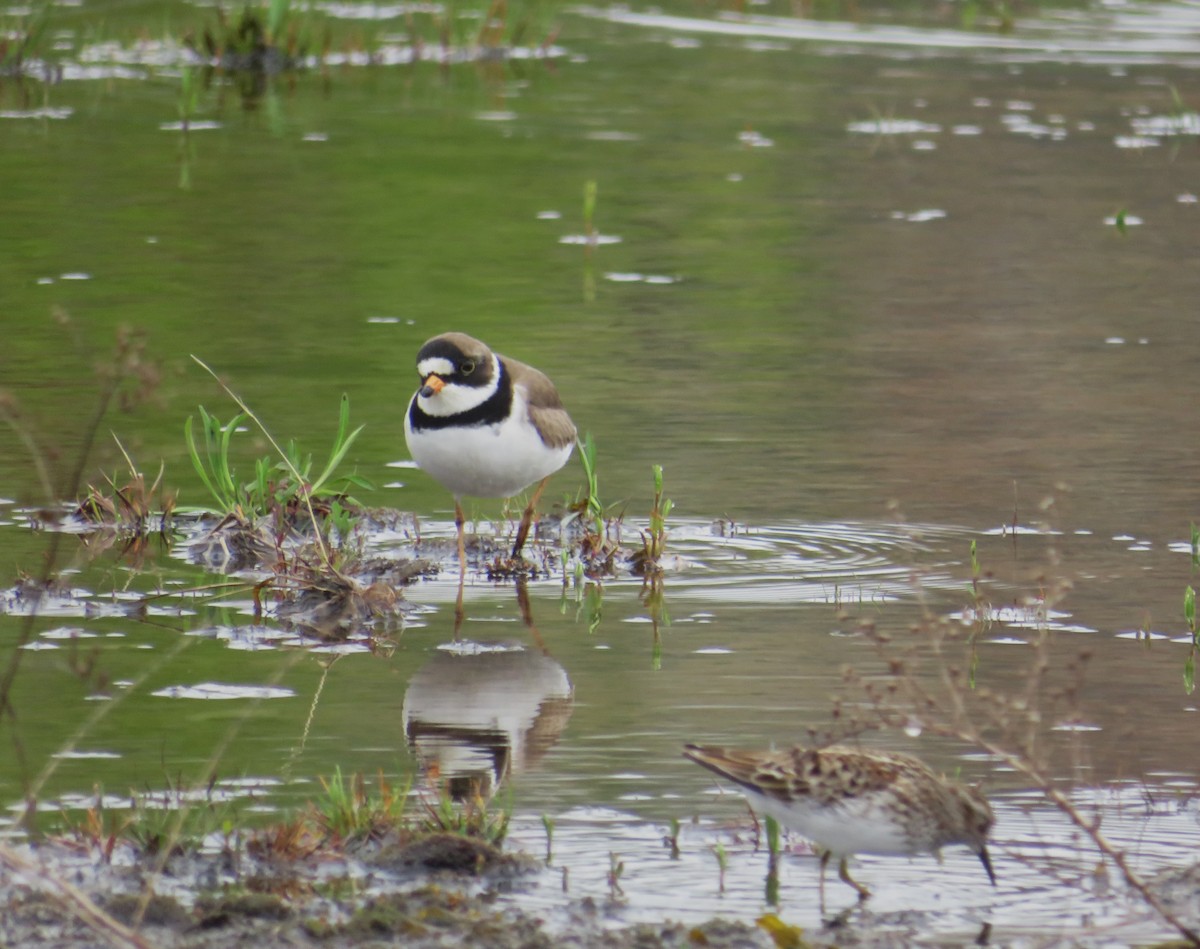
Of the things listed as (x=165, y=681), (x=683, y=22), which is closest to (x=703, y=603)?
(x=165, y=681)

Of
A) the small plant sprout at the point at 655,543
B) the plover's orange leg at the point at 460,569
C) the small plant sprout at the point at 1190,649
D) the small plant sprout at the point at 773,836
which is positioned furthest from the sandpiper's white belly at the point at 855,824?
the small plant sprout at the point at 655,543

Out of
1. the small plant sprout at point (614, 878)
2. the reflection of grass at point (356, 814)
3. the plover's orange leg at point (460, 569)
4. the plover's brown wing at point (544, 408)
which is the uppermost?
the plover's brown wing at point (544, 408)

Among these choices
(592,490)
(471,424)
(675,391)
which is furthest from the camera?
(675,391)

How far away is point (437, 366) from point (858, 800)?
347 cm

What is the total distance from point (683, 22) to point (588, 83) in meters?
4.54

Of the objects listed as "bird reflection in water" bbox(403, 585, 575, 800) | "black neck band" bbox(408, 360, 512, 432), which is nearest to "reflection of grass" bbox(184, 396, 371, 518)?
"black neck band" bbox(408, 360, 512, 432)

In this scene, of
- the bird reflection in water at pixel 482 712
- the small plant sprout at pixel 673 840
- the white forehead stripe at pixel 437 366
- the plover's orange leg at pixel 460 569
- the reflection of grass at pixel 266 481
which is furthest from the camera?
the reflection of grass at pixel 266 481

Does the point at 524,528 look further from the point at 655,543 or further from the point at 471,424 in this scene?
the point at 471,424

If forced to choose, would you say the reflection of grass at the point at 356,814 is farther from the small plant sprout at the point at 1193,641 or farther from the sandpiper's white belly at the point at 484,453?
the small plant sprout at the point at 1193,641

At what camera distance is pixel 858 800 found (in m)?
5.60

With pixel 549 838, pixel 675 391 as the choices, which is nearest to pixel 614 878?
pixel 549 838

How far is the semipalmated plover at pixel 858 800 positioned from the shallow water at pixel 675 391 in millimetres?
202

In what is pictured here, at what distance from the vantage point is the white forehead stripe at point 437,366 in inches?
339

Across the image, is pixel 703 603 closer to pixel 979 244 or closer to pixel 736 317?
pixel 736 317
